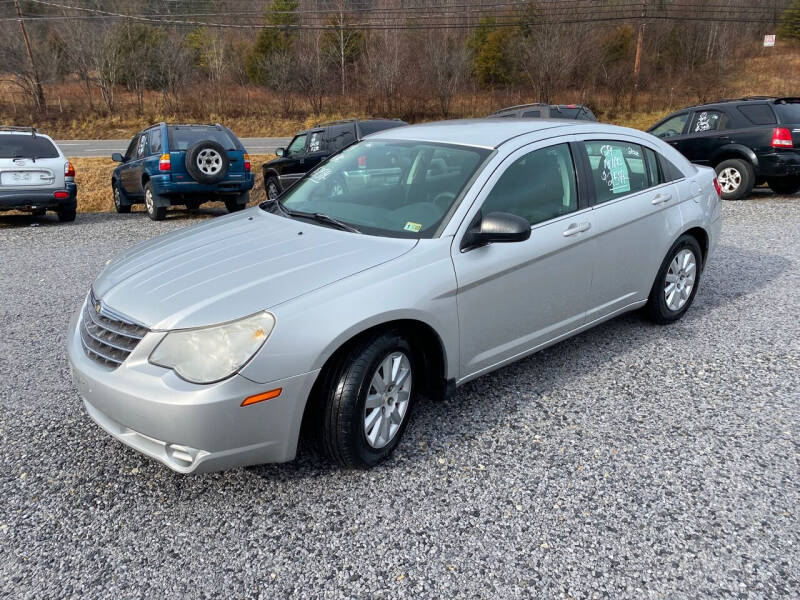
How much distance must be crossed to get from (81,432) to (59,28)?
43.9 m

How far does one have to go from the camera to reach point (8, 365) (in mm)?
4344

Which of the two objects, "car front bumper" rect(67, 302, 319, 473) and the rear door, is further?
the rear door

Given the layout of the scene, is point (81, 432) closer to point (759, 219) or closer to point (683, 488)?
point (683, 488)

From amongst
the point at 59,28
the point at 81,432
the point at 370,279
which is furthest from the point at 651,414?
the point at 59,28

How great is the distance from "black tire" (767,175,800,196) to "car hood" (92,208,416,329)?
10641 millimetres

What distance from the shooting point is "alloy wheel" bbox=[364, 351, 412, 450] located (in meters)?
2.87

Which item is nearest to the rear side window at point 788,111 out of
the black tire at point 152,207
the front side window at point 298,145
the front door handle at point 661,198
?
the front door handle at point 661,198

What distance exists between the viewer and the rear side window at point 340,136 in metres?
11.4

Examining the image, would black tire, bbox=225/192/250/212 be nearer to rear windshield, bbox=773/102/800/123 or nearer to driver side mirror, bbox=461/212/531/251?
driver side mirror, bbox=461/212/531/251

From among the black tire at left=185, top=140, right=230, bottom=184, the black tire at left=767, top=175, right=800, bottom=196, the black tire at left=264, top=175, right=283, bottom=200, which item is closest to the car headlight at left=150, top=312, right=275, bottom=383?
the black tire at left=185, top=140, right=230, bottom=184

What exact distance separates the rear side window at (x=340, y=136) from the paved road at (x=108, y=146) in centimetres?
1155

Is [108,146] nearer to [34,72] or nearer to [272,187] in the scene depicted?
[34,72]

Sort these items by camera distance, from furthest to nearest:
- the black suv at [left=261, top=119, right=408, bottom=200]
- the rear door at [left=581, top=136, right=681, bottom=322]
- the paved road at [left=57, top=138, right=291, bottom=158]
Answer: the paved road at [left=57, top=138, right=291, bottom=158]
the black suv at [left=261, top=119, right=408, bottom=200]
the rear door at [left=581, top=136, right=681, bottom=322]

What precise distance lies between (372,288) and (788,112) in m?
10.8
